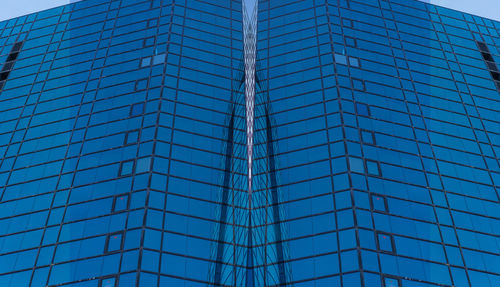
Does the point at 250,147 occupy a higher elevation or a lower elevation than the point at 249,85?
lower

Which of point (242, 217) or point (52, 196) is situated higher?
point (52, 196)

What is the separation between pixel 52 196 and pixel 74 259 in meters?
8.40

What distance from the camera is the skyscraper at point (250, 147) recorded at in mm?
49438

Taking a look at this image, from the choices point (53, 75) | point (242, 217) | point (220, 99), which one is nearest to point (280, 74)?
point (220, 99)

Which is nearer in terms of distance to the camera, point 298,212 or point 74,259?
point 74,259

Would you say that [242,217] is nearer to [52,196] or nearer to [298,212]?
[298,212]

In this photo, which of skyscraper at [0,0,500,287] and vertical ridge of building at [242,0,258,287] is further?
vertical ridge of building at [242,0,258,287]

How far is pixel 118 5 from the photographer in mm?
75562

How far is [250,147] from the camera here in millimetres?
63188

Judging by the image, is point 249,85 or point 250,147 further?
point 249,85

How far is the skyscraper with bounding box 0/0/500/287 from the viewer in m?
49.4

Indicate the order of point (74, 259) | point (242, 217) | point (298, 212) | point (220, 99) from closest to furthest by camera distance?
1. point (74, 259)
2. point (298, 212)
3. point (242, 217)
4. point (220, 99)

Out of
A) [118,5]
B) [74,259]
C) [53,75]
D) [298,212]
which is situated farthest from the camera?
[118,5]

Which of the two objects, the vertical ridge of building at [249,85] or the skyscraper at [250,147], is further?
the vertical ridge of building at [249,85]
